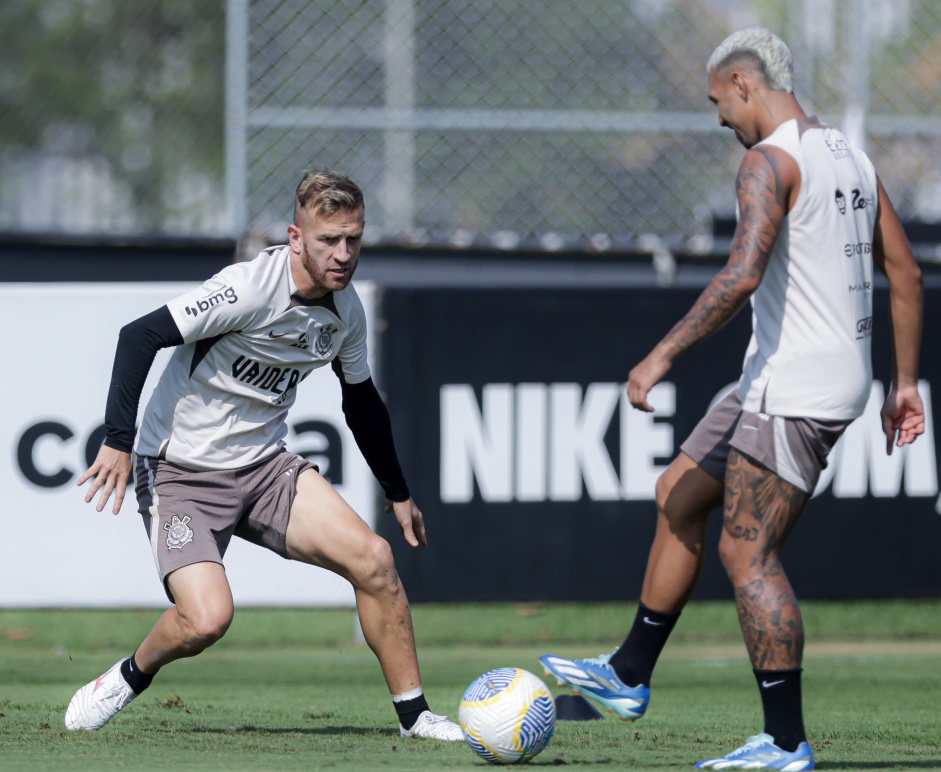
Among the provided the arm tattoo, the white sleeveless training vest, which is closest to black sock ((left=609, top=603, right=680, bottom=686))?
the white sleeveless training vest

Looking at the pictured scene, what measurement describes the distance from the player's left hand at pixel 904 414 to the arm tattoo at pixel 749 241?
0.85 metres

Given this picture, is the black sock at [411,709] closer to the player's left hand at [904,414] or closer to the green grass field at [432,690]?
the green grass field at [432,690]

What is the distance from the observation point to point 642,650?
461 cm

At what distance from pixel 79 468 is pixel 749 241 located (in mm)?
4778

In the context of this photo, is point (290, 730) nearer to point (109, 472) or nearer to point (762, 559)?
point (109, 472)

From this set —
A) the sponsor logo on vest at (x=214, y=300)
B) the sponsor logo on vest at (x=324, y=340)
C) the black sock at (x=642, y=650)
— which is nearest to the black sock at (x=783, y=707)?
the black sock at (x=642, y=650)

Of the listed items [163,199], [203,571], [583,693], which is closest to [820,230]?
[583,693]

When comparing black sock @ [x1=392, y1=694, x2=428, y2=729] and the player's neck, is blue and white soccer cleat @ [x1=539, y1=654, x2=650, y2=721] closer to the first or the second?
black sock @ [x1=392, y1=694, x2=428, y2=729]

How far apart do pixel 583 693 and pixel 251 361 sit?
1681 millimetres

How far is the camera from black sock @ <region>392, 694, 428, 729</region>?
15.0ft

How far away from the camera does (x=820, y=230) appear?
394 centimetres

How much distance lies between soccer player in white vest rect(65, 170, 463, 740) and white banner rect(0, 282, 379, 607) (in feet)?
9.11

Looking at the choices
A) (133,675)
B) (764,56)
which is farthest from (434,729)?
(764,56)

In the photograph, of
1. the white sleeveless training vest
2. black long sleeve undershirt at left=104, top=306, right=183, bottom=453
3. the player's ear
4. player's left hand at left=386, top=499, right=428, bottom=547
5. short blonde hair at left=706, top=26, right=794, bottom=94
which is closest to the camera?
the white sleeveless training vest
